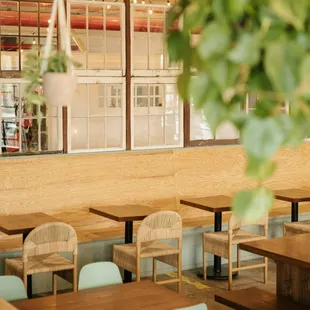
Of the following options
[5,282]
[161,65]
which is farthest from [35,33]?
[5,282]

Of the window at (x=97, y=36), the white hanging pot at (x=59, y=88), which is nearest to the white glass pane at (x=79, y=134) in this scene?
the window at (x=97, y=36)

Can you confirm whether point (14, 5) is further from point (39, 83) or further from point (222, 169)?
point (39, 83)

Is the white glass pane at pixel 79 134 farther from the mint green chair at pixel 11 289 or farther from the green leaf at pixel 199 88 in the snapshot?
the green leaf at pixel 199 88

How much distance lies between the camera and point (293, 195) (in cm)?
859

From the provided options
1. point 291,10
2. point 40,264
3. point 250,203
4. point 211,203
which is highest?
point 291,10

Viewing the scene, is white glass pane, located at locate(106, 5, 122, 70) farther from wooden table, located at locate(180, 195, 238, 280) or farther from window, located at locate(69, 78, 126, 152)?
wooden table, located at locate(180, 195, 238, 280)

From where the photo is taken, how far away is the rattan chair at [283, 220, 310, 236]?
8.05m

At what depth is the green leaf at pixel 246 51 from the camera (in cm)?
100

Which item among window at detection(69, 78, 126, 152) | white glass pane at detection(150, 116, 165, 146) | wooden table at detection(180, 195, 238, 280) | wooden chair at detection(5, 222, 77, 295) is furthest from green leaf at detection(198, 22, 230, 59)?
white glass pane at detection(150, 116, 165, 146)

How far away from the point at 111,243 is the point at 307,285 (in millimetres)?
2611

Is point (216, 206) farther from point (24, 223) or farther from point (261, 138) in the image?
point (261, 138)

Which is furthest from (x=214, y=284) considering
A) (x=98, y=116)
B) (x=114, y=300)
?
(x=114, y=300)

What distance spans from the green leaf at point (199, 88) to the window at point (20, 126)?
669cm

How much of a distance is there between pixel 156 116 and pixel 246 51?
776 cm
